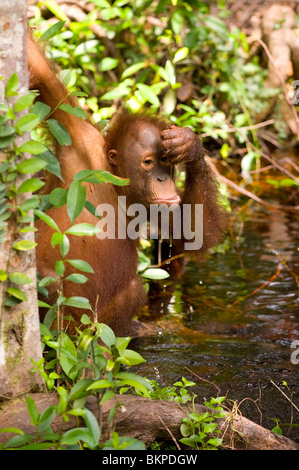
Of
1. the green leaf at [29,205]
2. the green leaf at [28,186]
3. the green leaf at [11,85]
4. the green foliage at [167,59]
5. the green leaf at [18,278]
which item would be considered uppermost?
the green foliage at [167,59]

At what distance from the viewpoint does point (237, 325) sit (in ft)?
13.1

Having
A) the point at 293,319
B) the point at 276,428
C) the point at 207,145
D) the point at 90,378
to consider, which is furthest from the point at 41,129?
the point at 207,145

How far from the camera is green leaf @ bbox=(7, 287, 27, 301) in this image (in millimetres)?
1980

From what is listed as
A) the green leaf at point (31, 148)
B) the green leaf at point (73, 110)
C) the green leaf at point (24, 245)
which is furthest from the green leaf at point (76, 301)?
the green leaf at point (73, 110)

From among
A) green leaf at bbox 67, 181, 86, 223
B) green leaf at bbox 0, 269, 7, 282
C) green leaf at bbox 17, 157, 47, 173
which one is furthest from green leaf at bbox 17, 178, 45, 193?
green leaf at bbox 0, 269, 7, 282

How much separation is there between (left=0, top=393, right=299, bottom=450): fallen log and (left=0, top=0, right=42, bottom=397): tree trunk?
0.09 meters

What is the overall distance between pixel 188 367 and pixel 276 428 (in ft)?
2.97

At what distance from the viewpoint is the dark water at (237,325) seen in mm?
3166

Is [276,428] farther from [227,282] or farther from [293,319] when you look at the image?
[227,282]

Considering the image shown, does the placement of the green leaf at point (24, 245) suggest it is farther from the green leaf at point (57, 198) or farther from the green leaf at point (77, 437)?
the green leaf at point (77, 437)

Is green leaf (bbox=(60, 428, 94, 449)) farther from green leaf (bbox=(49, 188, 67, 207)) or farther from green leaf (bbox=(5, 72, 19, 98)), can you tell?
green leaf (bbox=(5, 72, 19, 98))
